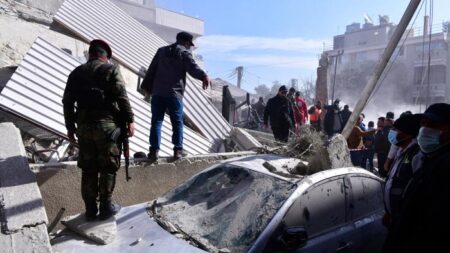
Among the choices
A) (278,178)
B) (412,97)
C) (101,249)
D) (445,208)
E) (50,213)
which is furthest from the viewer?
(412,97)

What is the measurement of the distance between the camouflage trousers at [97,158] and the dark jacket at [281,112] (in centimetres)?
458

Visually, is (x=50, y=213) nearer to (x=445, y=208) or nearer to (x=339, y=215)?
(x=339, y=215)

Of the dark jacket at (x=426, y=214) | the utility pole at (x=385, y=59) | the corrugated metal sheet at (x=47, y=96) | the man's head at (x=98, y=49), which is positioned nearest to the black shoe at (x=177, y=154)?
the corrugated metal sheet at (x=47, y=96)

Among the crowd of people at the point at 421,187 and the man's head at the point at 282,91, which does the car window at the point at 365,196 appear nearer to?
the crowd of people at the point at 421,187

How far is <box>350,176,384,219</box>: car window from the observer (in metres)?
3.89

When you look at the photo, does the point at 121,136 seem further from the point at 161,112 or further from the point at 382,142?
the point at 382,142

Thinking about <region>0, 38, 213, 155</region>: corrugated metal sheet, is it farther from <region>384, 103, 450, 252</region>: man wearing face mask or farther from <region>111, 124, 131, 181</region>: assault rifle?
<region>384, 103, 450, 252</region>: man wearing face mask

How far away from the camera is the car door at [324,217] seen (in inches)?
130

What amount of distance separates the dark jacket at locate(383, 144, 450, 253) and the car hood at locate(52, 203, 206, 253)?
141 centimetres

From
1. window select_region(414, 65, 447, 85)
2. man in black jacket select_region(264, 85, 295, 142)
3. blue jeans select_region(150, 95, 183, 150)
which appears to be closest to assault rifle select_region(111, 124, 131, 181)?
blue jeans select_region(150, 95, 183, 150)

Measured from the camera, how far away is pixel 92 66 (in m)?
3.60

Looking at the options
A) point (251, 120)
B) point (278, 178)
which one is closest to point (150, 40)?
point (251, 120)

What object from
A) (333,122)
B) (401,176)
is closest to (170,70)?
(401,176)

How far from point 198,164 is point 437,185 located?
3.90 metres
